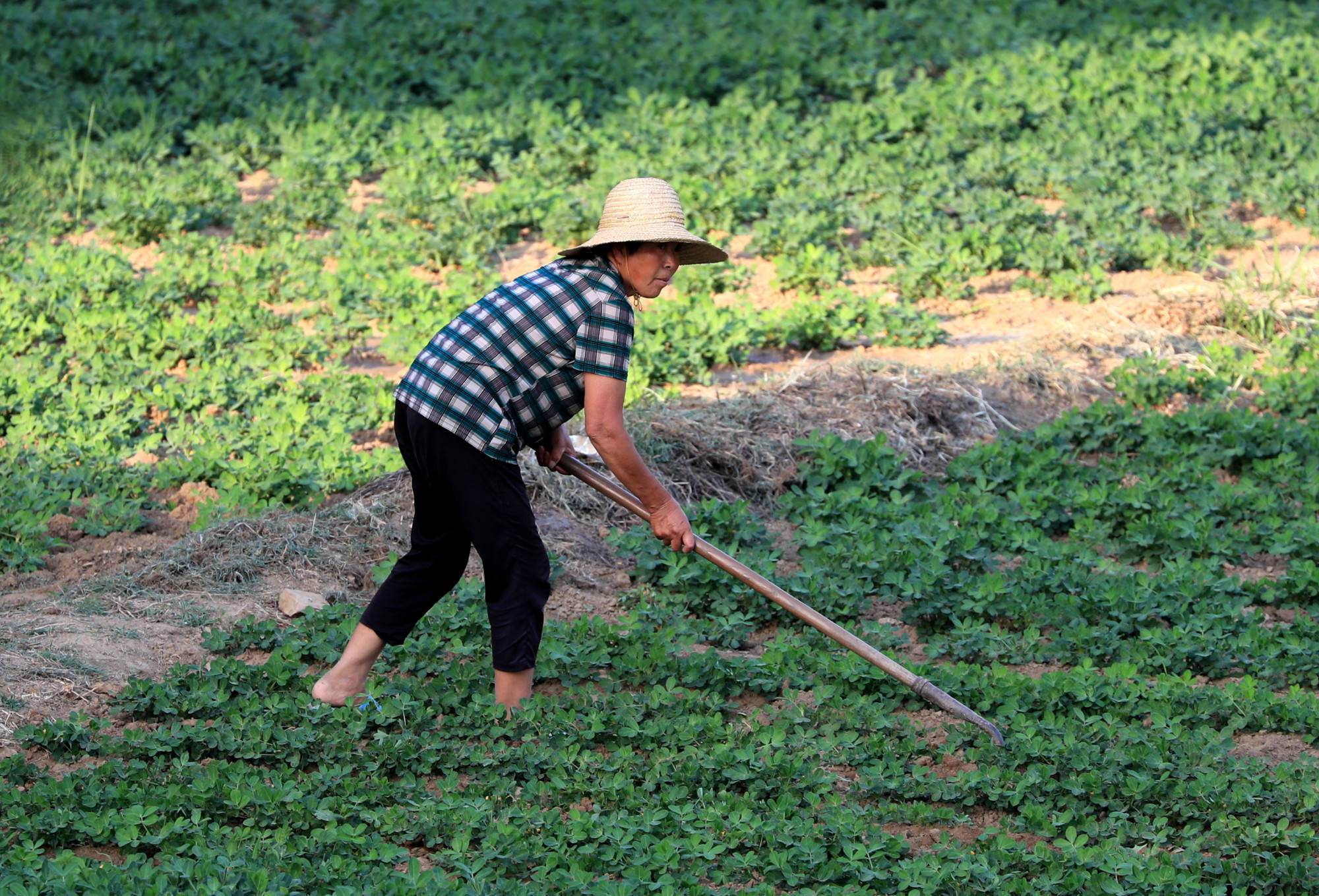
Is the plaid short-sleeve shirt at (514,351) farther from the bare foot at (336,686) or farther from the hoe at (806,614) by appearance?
the bare foot at (336,686)

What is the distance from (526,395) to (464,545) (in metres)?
0.54

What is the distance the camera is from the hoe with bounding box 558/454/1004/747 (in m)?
4.12

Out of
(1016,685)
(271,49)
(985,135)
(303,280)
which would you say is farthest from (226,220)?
(1016,685)

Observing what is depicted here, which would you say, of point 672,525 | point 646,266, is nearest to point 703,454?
point 672,525

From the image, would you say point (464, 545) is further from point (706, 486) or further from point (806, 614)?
point (706, 486)

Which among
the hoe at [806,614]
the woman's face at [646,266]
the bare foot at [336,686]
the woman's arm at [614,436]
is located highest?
the woman's face at [646,266]

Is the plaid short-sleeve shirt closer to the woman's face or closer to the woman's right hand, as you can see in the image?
the woman's face

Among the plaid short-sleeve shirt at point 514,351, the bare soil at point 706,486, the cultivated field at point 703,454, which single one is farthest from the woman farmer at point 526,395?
the bare soil at point 706,486

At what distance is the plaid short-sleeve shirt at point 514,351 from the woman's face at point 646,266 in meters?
0.05

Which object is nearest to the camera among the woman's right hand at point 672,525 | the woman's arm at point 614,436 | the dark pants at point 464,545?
the woman's arm at point 614,436

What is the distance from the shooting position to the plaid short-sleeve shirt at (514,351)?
12.5 ft

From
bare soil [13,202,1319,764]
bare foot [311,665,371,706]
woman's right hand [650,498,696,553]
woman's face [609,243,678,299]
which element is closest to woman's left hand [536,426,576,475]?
woman's right hand [650,498,696,553]

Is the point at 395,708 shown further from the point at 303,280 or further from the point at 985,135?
the point at 985,135

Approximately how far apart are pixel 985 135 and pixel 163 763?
785 centimetres
